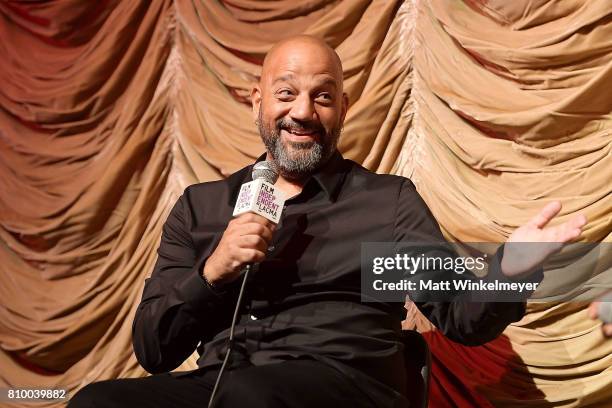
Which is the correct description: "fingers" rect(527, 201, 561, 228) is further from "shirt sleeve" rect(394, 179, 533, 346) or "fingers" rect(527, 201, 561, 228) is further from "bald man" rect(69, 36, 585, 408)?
"shirt sleeve" rect(394, 179, 533, 346)

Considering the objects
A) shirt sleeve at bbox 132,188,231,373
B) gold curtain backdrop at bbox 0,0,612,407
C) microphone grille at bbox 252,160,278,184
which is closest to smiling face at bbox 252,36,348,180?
microphone grille at bbox 252,160,278,184

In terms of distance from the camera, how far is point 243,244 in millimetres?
1442

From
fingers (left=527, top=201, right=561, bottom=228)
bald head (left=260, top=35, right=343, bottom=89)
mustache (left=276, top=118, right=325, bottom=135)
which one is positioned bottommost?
fingers (left=527, top=201, right=561, bottom=228)

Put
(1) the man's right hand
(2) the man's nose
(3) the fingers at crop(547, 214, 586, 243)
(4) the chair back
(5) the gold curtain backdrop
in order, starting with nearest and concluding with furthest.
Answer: (3) the fingers at crop(547, 214, 586, 243)
(1) the man's right hand
(4) the chair back
(2) the man's nose
(5) the gold curtain backdrop

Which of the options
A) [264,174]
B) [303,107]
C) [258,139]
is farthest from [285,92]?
[258,139]

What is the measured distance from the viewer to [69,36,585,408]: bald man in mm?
1442

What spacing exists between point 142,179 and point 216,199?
4.15 ft

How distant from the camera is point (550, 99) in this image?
7.49 feet

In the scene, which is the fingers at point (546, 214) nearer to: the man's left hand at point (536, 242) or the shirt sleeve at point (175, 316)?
the man's left hand at point (536, 242)

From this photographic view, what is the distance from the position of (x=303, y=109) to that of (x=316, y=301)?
1.41 feet

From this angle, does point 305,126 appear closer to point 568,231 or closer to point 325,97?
point 325,97

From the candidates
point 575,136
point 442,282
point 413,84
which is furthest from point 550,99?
point 442,282

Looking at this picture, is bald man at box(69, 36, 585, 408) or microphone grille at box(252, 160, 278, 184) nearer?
bald man at box(69, 36, 585, 408)

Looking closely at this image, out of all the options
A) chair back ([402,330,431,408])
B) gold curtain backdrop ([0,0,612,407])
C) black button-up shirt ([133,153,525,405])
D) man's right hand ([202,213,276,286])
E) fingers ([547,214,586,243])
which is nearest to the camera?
fingers ([547,214,586,243])
